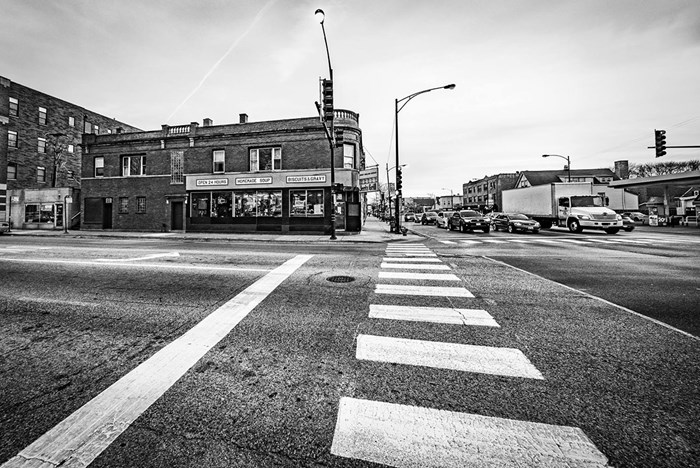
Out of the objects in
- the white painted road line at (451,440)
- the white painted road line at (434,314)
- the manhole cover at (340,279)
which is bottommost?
the white painted road line at (451,440)

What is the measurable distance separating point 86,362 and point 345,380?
265cm

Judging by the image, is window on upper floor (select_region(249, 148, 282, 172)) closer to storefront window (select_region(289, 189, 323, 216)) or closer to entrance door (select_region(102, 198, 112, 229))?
storefront window (select_region(289, 189, 323, 216))

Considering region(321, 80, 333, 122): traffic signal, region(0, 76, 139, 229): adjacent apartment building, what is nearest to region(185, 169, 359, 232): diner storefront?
region(321, 80, 333, 122): traffic signal

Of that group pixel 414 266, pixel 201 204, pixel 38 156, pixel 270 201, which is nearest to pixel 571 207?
pixel 414 266

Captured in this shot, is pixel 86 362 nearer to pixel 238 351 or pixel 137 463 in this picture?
pixel 238 351

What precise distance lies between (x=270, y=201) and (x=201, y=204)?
5.97 m

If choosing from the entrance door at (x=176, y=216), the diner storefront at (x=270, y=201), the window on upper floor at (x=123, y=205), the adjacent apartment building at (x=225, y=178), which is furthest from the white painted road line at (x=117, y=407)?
the window on upper floor at (x=123, y=205)

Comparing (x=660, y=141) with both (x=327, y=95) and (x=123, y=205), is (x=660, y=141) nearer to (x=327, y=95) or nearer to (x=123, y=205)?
(x=327, y=95)

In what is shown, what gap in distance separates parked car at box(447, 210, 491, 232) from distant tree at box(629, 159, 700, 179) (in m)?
81.6

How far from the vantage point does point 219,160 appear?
2469 cm

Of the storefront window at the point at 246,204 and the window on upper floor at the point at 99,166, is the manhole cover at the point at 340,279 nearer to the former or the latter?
the storefront window at the point at 246,204

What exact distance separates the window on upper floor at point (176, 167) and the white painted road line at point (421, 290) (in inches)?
972

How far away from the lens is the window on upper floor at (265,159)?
77.7ft

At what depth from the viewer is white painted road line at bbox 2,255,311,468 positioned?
1.89 m
